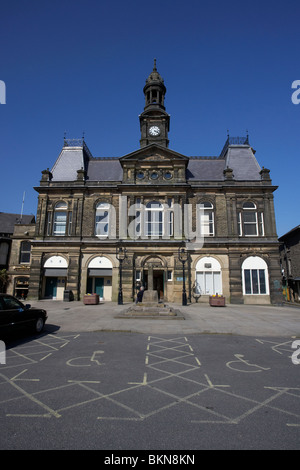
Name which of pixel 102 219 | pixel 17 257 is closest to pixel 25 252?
pixel 17 257

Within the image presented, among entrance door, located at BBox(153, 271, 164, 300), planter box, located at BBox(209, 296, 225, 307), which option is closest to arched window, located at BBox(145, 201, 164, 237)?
entrance door, located at BBox(153, 271, 164, 300)

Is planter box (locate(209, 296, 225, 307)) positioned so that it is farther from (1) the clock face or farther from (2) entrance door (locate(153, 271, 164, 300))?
(1) the clock face

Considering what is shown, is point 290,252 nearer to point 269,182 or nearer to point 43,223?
point 269,182

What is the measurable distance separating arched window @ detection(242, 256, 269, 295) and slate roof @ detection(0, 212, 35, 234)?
30086 mm

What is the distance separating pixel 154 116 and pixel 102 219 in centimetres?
1543

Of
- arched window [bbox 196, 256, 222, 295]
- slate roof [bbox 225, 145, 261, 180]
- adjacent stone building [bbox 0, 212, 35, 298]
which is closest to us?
arched window [bbox 196, 256, 222, 295]

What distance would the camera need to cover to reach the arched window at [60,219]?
27453 millimetres

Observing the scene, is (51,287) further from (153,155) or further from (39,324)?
(153,155)

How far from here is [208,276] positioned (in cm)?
2553

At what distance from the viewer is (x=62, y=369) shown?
261 inches

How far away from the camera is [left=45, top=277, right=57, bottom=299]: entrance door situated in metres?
26.6

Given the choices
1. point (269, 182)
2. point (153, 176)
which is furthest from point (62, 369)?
point (269, 182)
